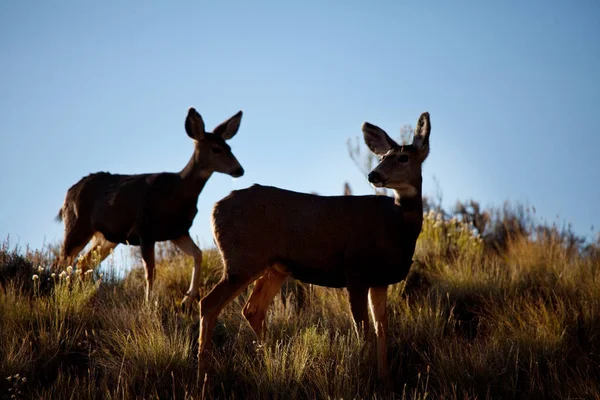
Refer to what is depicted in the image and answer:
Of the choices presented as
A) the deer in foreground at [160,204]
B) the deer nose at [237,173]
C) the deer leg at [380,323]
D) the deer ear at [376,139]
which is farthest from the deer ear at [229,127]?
the deer leg at [380,323]

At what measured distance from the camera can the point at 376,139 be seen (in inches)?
340

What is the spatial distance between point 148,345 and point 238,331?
1.45 metres

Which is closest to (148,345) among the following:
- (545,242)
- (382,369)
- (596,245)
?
(382,369)

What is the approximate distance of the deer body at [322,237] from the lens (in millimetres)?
7703

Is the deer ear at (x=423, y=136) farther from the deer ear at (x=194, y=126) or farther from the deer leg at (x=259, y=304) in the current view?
the deer ear at (x=194, y=126)

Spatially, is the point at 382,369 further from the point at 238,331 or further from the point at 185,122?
the point at 185,122

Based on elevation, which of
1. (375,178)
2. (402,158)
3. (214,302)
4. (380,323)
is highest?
(402,158)

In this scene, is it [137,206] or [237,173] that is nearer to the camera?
[237,173]

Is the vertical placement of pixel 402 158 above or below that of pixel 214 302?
above

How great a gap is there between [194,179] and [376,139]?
10.3 ft

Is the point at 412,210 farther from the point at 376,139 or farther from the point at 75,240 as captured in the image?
the point at 75,240

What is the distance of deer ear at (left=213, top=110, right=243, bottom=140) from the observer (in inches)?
441

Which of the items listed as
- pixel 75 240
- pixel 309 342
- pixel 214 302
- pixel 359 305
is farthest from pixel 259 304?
pixel 75 240

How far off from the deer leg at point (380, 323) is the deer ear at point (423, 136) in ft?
5.06
